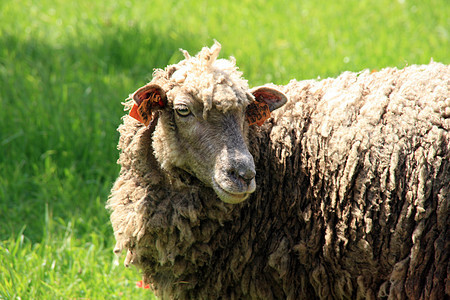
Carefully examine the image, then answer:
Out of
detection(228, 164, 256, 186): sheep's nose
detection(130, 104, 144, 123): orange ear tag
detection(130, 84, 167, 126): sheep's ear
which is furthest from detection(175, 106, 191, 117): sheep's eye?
detection(228, 164, 256, 186): sheep's nose

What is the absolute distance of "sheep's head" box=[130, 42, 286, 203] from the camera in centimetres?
282

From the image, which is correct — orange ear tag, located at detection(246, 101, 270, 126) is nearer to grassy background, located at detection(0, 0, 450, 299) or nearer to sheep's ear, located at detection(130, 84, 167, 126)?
sheep's ear, located at detection(130, 84, 167, 126)

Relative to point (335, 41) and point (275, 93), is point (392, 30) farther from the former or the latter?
point (275, 93)

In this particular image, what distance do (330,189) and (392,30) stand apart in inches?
179

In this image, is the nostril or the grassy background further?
the grassy background

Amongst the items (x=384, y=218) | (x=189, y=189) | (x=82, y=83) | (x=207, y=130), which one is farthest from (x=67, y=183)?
(x=384, y=218)

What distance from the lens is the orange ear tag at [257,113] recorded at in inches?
124

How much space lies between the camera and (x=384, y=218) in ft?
9.75

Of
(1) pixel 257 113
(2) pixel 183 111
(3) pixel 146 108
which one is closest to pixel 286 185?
(1) pixel 257 113

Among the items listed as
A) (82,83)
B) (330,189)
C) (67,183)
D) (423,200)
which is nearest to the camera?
(423,200)

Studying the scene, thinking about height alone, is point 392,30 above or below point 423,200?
above

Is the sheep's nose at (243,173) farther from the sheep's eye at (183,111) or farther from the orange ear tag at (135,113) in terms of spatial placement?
the orange ear tag at (135,113)

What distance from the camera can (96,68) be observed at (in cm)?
625

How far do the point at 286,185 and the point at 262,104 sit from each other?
48 cm
